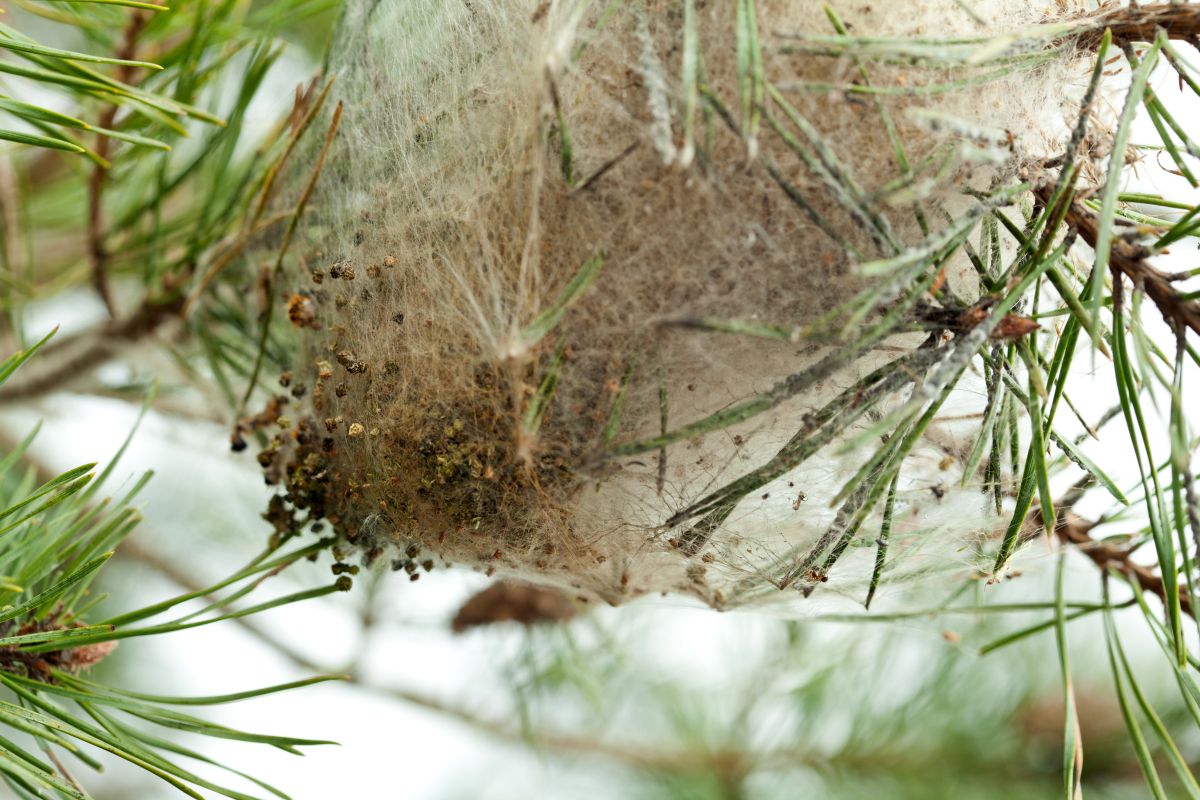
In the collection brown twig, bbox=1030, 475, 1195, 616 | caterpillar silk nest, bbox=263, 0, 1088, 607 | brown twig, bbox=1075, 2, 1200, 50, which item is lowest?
caterpillar silk nest, bbox=263, 0, 1088, 607

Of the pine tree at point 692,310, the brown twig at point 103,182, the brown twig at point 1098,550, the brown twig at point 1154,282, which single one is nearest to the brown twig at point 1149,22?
the pine tree at point 692,310

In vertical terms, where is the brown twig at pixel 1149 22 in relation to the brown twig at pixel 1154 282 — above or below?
above

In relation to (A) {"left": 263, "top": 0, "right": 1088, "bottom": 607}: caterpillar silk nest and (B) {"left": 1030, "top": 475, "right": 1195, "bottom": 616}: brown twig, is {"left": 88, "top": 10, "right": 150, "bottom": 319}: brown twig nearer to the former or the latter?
(A) {"left": 263, "top": 0, "right": 1088, "bottom": 607}: caterpillar silk nest

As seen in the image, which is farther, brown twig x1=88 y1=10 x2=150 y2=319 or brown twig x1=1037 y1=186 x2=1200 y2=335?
brown twig x1=88 y1=10 x2=150 y2=319

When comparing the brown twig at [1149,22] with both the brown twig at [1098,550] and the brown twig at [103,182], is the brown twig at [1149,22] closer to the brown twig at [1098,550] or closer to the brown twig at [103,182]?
the brown twig at [1098,550]

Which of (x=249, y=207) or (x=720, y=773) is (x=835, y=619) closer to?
(x=249, y=207)

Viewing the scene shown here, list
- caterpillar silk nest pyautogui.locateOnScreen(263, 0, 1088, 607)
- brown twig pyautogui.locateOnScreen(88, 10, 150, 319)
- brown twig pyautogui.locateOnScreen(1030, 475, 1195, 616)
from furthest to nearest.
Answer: brown twig pyautogui.locateOnScreen(88, 10, 150, 319)
brown twig pyautogui.locateOnScreen(1030, 475, 1195, 616)
caterpillar silk nest pyautogui.locateOnScreen(263, 0, 1088, 607)

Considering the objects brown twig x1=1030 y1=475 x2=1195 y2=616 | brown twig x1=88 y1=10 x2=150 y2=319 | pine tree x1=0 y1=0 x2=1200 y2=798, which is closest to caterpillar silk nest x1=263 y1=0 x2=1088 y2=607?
pine tree x1=0 y1=0 x2=1200 y2=798
